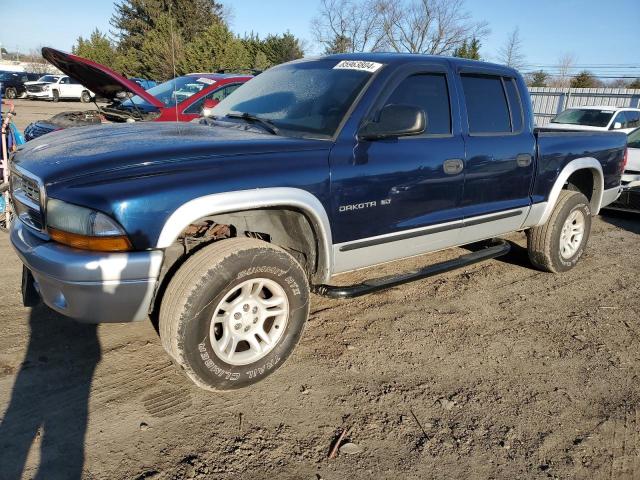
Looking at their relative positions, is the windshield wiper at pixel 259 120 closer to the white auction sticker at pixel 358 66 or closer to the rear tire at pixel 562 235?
the white auction sticker at pixel 358 66

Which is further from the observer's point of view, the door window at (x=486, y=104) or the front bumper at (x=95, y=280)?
the door window at (x=486, y=104)

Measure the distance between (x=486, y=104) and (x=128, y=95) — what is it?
4632mm

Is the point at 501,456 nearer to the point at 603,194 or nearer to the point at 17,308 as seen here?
the point at 17,308

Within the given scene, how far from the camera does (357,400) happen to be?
2.83 metres

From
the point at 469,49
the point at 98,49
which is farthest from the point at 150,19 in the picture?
the point at 469,49

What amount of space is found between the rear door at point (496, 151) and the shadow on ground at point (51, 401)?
9.23ft

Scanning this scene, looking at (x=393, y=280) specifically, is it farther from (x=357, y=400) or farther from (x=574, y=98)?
(x=574, y=98)

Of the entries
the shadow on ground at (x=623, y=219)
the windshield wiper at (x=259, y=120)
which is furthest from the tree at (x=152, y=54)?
the windshield wiper at (x=259, y=120)

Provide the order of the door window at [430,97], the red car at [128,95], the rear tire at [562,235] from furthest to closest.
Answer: the red car at [128,95], the rear tire at [562,235], the door window at [430,97]

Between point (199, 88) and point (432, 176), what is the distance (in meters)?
5.16

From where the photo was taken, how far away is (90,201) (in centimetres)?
232

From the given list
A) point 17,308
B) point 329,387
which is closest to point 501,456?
point 329,387

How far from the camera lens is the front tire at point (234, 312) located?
101 inches

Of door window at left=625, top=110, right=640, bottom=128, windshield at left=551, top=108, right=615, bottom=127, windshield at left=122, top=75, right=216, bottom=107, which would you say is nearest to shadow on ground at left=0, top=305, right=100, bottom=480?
windshield at left=122, top=75, right=216, bottom=107
